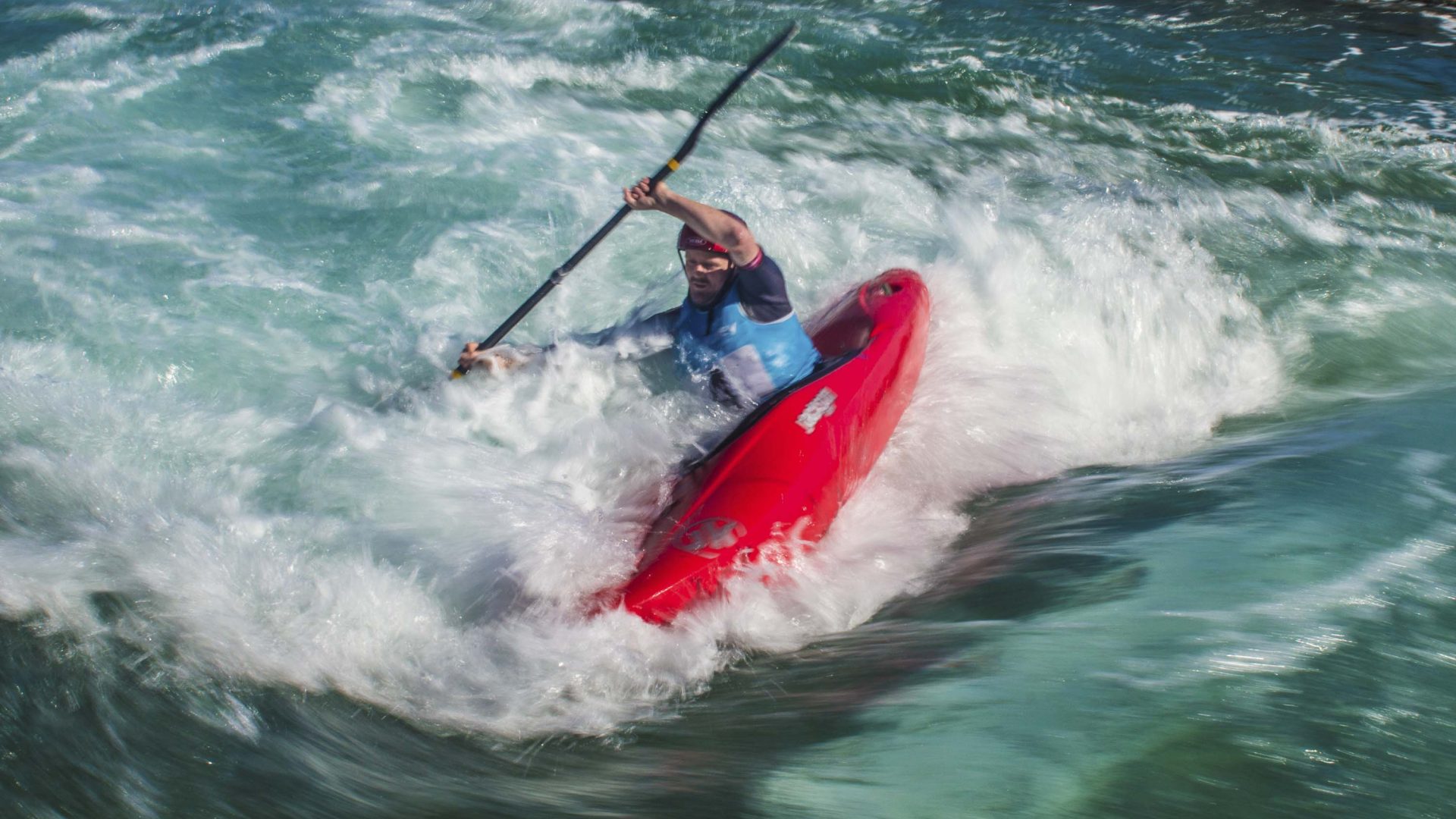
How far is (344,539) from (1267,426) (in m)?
3.71

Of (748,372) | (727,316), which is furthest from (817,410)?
(727,316)

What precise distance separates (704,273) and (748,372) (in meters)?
0.41

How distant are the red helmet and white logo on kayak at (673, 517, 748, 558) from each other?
103 cm

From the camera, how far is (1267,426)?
14.7 ft

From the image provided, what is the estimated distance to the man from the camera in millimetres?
3732

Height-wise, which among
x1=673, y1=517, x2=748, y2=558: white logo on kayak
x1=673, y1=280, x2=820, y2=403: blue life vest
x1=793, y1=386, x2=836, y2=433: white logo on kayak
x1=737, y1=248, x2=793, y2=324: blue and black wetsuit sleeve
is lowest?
x1=673, y1=517, x2=748, y2=558: white logo on kayak

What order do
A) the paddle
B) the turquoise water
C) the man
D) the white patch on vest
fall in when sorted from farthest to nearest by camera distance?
the paddle
the white patch on vest
the man
the turquoise water

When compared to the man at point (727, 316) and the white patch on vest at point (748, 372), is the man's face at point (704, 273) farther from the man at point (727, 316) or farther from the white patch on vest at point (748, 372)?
the white patch on vest at point (748, 372)

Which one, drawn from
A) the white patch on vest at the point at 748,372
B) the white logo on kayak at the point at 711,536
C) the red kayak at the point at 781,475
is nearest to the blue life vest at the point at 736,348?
the white patch on vest at the point at 748,372

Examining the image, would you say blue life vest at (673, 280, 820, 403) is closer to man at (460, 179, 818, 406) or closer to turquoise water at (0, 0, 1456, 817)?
man at (460, 179, 818, 406)

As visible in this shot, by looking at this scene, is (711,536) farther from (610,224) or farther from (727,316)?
(610,224)

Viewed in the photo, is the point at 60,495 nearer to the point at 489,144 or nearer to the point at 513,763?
the point at 513,763

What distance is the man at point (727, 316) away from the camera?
12.2 feet

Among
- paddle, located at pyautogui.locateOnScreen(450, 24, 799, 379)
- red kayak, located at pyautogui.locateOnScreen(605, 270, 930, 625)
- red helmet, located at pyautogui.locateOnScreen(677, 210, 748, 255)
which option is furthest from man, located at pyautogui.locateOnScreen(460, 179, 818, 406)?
paddle, located at pyautogui.locateOnScreen(450, 24, 799, 379)
